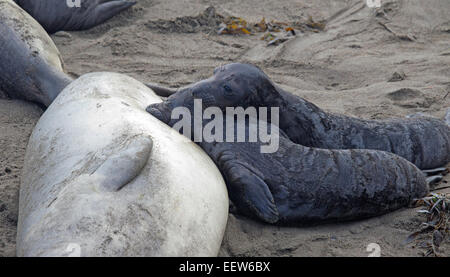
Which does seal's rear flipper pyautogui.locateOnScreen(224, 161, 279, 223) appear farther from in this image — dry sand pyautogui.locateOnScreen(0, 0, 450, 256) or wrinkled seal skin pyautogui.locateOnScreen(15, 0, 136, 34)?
wrinkled seal skin pyautogui.locateOnScreen(15, 0, 136, 34)

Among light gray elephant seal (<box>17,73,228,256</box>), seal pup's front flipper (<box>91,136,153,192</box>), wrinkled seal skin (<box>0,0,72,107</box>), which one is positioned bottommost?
wrinkled seal skin (<box>0,0,72,107</box>)

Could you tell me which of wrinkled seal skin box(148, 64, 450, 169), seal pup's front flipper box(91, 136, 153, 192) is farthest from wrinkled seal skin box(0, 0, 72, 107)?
seal pup's front flipper box(91, 136, 153, 192)

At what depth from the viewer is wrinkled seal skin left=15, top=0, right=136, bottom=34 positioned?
21.7 feet

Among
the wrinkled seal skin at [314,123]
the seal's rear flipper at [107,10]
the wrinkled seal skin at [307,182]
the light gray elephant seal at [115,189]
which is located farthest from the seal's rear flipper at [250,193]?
the seal's rear flipper at [107,10]

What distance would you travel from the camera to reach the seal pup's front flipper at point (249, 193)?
3.35 m

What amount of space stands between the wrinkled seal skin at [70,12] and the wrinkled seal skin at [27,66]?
50.8 inches

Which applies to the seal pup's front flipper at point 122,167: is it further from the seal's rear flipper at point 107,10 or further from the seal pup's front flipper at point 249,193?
the seal's rear flipper at point 107,10

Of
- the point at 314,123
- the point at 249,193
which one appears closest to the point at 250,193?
the point at 249,193

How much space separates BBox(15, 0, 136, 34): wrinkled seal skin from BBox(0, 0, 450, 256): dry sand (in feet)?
0.40

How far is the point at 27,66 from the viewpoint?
509cm

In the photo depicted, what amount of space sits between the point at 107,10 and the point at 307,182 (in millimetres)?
4695
